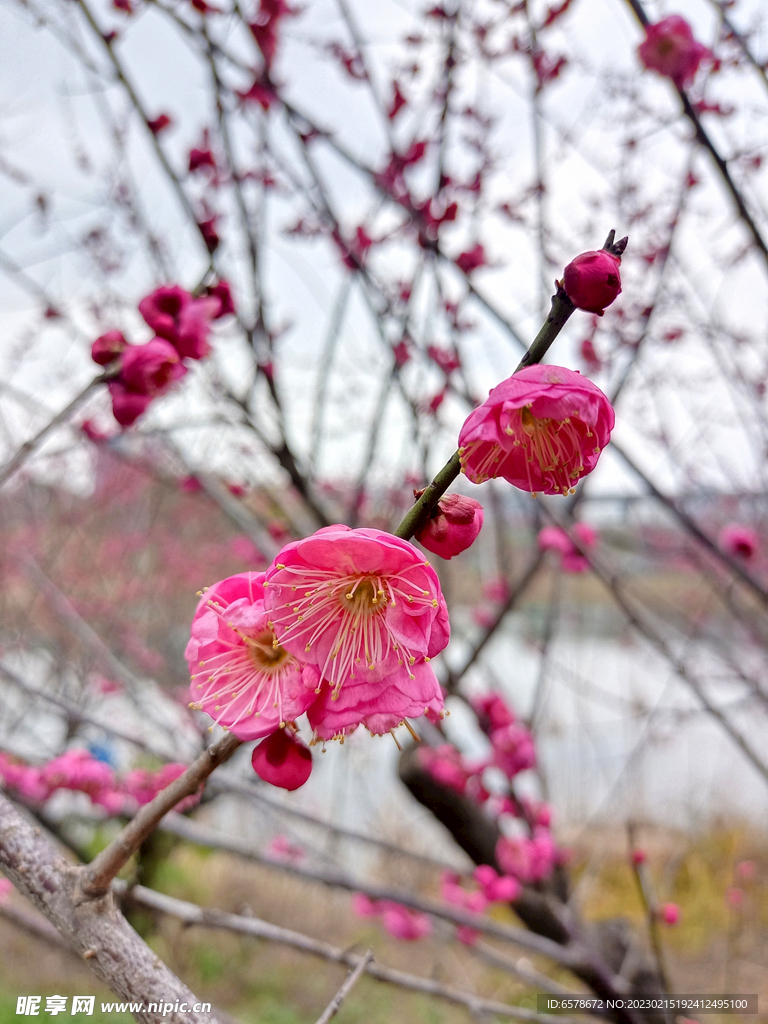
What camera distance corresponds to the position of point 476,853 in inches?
76.5

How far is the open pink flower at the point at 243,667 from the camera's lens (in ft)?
1.64

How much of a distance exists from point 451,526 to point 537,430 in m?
0.15

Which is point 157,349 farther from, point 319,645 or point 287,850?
point 287,850

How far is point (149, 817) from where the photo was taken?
0.50 m

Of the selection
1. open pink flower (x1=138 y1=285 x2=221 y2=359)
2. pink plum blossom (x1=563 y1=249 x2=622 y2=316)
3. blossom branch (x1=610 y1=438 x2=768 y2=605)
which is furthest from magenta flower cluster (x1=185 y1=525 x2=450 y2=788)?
blossom branch (x1=610 y1=438 x2=768 y2=605)

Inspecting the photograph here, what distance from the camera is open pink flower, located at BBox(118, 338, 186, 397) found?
87 cm

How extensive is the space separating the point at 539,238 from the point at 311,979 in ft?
15.2

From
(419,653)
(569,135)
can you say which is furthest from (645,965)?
(569,135)

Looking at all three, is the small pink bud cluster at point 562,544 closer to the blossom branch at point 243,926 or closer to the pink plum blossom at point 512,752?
the pink plum blossom at point 512,752

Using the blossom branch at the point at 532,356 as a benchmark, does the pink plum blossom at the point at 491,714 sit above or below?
above

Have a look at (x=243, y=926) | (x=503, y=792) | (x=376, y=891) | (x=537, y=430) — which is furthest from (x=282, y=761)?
(x=503, y=792)

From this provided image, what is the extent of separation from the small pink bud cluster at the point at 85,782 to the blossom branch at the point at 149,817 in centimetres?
126

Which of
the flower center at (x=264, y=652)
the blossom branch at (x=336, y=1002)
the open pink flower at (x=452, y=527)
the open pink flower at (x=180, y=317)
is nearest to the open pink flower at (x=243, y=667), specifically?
the flower center at (x=264, y=652)

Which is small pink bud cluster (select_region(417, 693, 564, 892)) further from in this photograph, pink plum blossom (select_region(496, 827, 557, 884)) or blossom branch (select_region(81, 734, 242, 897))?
blossom branch (select_region(81, 734, 242, 897))
